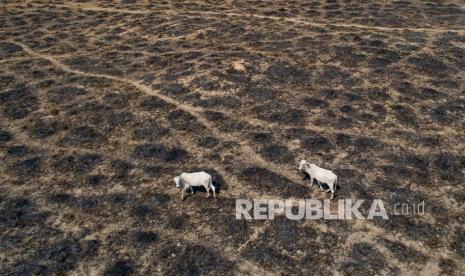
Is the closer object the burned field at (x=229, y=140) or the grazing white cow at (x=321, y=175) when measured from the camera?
the burned field at (x=229, y=140)

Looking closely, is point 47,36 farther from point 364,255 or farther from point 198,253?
point 364,255

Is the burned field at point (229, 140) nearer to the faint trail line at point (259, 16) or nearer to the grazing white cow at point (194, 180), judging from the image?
the faint trail line at point (259, 16)

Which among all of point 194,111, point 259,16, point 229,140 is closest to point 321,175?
point 229,140

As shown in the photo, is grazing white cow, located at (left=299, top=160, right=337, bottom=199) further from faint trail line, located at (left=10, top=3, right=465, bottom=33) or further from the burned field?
faint trail line, located at (left=10, top=3, right=465, bottom=33)

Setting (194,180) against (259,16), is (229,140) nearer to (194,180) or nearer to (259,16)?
(194,180)

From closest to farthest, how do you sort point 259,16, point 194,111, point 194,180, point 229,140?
1. point 194,180
2. point 229,140
3. point 194,111
4. point 259,16

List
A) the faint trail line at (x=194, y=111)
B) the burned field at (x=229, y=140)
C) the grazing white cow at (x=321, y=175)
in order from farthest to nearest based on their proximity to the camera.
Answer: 1. the faint trail line at (x=194, y=111)
2. the grazing white cow at (x=321, y=175)
3. the burned field at (x=229, y=140)

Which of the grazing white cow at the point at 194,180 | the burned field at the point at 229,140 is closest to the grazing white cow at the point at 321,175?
the burned field at the point at 229,140

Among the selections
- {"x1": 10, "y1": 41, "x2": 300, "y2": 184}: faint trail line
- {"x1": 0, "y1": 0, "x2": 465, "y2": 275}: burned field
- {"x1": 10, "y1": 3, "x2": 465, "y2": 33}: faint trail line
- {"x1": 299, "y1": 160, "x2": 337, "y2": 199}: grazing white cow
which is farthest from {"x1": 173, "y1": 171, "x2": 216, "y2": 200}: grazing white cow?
{"x1": 10, "y1": 3, "x2": 465, "y2": 33}: faint trail line
